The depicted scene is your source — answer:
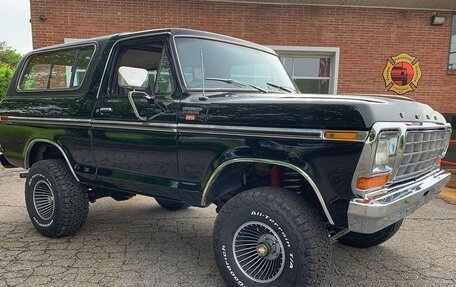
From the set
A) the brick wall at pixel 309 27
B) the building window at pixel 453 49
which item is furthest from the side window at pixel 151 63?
the building window at pixel 453 49

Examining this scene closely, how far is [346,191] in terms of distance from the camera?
94.0 inches

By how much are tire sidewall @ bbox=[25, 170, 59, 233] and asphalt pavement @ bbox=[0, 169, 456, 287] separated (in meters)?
0.16

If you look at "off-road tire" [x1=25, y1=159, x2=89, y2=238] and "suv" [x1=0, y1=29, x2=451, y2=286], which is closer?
"suv" [x1=0, y1=29, x2=451, y2=286]

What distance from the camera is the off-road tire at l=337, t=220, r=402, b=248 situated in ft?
12.4

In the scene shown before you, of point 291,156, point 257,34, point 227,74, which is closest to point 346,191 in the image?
point 291,156

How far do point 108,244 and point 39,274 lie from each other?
818 mm

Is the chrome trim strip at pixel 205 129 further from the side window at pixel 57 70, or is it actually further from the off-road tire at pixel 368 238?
the off-road tire at pixel 368 238

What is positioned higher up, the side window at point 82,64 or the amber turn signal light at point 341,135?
the side window at point 82,64

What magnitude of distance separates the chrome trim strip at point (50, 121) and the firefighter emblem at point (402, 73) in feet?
28.9

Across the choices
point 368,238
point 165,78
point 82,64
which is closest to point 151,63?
point 165,78

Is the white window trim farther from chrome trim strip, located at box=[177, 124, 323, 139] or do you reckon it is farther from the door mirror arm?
chrome trim strip, located at box=[177, 124, 323, 139]

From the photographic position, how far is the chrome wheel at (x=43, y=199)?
4.17 metres

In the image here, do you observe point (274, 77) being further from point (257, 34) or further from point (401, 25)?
point (401, 25)

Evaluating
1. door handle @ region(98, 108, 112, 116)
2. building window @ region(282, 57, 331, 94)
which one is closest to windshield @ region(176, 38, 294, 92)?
door handle @ region(98, 108, 112, 116)
